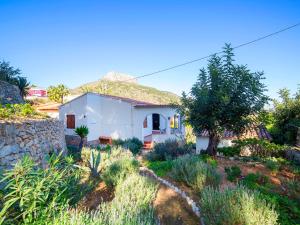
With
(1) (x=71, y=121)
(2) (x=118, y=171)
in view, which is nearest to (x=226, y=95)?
(2) (x=118, y=171)

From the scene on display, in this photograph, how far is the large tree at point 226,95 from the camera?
28.5 ft

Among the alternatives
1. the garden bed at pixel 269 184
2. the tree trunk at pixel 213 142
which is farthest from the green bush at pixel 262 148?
the tree trunk at pixel 213 142

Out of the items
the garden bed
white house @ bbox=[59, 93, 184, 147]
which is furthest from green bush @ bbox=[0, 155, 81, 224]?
white house @ bbox=[59, 93, 184, 147]

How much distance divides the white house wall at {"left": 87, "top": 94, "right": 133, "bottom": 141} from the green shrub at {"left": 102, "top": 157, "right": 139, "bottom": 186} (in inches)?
455

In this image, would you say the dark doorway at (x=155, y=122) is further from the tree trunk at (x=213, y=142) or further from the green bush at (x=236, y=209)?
the green bush at (x=236, y=209)

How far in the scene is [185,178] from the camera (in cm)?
637

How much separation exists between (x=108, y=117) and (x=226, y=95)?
14.0 metres

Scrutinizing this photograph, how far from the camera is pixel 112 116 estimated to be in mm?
20375

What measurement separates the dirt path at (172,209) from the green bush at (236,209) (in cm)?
50

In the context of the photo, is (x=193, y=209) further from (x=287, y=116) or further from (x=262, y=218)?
(x=287, y=116)

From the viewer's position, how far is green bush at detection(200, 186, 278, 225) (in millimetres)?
3791

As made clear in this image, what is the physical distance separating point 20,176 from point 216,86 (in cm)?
764

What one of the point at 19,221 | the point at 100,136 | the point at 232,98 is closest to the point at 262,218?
the point at 19,221

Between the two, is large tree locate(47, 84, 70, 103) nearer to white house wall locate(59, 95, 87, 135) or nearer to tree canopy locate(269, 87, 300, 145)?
white house wall locate(59, 95, 87, 135)
